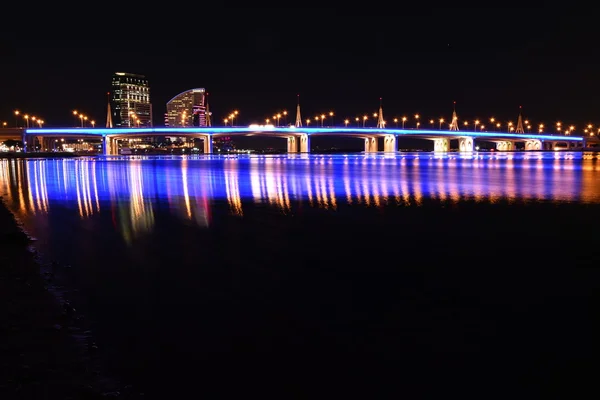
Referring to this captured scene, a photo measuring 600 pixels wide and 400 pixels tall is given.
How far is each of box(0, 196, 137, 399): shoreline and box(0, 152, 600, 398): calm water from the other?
24cm

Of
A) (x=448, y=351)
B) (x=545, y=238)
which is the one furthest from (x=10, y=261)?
(x=545, y=238)

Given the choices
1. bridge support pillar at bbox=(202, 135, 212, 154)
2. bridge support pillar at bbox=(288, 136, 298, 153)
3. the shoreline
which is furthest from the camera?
bridge support pillar at bbox=(288, 136, 298, 153)

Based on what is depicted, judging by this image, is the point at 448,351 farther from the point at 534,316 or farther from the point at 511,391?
the point at 534,316

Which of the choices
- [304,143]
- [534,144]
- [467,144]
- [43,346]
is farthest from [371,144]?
[43,346]

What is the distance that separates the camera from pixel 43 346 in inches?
205

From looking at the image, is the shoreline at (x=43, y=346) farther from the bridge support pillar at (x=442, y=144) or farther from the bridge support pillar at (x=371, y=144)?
the bridge support pillar at (x=442, y=144)

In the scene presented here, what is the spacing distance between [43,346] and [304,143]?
123 meters

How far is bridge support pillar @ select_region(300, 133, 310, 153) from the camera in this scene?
125 metres

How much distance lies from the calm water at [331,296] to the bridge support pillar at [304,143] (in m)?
111

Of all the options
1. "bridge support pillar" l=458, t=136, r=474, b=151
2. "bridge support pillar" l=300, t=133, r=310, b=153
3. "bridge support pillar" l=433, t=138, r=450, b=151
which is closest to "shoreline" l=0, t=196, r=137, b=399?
"bridge support pillar" l=300, t=133, r=310, b=153

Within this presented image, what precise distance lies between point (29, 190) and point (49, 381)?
77.1 feet

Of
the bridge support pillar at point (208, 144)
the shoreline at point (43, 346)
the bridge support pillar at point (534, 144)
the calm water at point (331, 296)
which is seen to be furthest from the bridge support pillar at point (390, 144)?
the shoreline at point (43, 346)

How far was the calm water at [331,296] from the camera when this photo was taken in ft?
16.4

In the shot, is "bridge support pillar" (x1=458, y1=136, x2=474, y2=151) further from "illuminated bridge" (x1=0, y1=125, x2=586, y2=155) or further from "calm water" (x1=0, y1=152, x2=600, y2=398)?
"calm water" (x1=0, y1=152, x2=600, y2=398)
